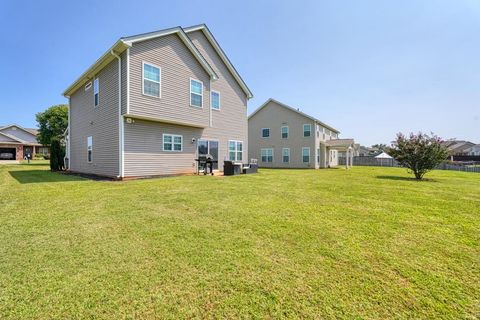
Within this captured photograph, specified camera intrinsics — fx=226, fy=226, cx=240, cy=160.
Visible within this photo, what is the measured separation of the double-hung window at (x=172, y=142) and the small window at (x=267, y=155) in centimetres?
1641

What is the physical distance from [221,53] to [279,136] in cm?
1372

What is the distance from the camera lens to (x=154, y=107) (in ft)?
35.9

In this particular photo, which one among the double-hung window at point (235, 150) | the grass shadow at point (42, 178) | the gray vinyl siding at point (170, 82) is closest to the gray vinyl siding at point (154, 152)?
the gray vinyl siding at point (170, 82)

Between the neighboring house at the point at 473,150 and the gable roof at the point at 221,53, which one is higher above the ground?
the gable roof at the point at 221,53

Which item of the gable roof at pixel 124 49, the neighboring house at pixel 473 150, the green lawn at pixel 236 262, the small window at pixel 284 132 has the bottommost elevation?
A: the green lawn at pixel 236 262

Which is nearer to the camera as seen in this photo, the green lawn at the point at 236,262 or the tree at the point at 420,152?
the green lawn at the point at 236,262

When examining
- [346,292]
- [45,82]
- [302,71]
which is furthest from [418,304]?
[45,82]

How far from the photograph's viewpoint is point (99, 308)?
2.03m

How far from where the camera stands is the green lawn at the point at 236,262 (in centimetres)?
208

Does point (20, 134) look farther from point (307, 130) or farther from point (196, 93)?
point (307, 130)

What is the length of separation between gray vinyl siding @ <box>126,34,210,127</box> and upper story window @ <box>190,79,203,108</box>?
0.76 feet

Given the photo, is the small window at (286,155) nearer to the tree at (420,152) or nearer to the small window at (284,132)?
the small window at (284,132)

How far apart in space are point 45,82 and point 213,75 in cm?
1701

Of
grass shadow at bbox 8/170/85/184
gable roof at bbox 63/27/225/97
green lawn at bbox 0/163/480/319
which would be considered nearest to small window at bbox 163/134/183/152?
grass shadow at bbox 8/170/85/184
